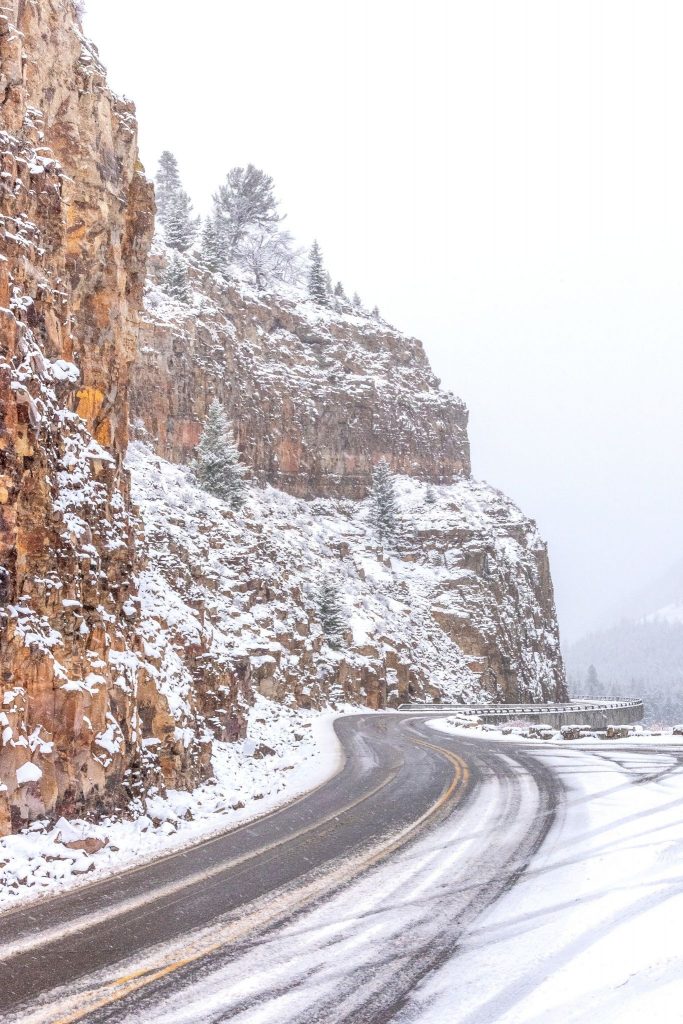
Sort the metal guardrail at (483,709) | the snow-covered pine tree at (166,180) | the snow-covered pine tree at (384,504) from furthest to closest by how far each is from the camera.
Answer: the snow-covered pine tree at (166,180), the snow-covered pine tree at (384,504), the metal guardrail at (483,709)

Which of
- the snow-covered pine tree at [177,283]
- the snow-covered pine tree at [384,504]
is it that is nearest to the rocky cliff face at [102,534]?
the snow-covered pine tree at [177,283]

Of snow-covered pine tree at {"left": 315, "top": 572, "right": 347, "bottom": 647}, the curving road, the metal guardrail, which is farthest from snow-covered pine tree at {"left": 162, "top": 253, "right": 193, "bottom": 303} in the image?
the curving road

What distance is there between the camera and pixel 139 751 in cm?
1360

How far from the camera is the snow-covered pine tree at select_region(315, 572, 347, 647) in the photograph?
47.2m

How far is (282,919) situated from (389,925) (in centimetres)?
119

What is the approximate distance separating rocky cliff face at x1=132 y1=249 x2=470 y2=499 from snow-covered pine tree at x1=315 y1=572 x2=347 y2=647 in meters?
15.0

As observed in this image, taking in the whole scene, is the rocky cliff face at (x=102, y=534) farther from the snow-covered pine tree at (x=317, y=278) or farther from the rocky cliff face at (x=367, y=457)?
the snow-covered pine tree at (x=317, y=278)

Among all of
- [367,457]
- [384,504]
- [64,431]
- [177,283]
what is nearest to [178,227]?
[177,283]

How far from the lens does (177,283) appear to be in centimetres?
5778

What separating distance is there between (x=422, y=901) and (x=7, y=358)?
10841mm

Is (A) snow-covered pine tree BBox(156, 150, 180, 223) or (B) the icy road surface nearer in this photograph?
(B) the icy road surface

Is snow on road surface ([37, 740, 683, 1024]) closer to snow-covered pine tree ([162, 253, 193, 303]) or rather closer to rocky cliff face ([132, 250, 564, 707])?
rocky cliff face ([132, 250, 564, 707])

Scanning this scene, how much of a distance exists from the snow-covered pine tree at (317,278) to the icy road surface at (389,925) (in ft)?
246

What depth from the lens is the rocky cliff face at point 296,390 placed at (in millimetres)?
52438
